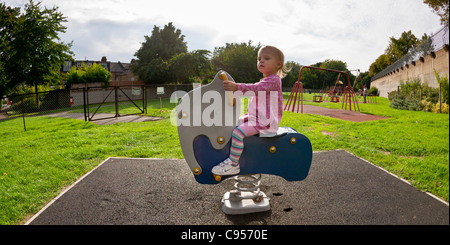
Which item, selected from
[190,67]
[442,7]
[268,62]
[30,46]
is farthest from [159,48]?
[442,7]

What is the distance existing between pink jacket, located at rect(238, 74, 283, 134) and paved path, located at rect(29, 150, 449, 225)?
950 mm

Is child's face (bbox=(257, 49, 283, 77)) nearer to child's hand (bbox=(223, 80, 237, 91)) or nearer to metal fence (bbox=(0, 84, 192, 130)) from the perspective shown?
child's hand (bbox=(223, 80, 237, 91))

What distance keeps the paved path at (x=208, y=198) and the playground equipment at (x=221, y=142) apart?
59 centimetres

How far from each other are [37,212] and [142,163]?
1990 millimetres

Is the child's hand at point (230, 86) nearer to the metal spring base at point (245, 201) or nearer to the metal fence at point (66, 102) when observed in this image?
the metal spring base at point (245, 201)

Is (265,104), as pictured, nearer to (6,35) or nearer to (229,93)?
(229,93)

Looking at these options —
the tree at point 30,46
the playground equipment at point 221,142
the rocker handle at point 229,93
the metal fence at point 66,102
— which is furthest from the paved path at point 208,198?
the metal fence at point 66,102

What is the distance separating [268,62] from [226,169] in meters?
1.01

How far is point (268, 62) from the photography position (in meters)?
2.17

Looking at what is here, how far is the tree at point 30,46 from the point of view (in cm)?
751

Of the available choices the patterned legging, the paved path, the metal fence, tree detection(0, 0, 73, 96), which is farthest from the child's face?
the metal fence

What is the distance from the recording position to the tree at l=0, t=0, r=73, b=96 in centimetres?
751
